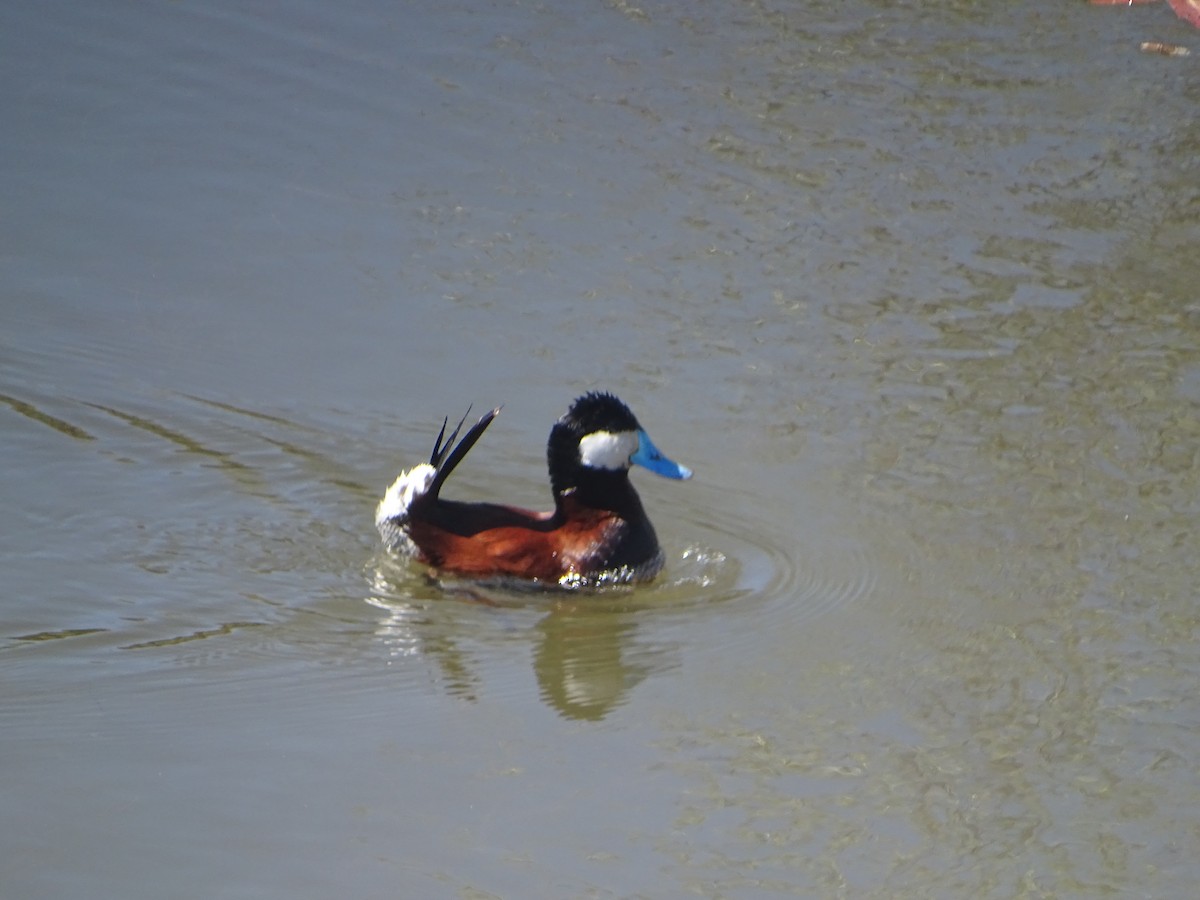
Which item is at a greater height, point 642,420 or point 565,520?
point 642,420

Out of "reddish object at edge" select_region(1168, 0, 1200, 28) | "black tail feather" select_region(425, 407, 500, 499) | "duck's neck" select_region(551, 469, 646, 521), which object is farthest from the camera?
"reddish object at edge" select_region(1168, 0, 1200, 28)

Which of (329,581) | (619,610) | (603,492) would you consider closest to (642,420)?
(603,492)

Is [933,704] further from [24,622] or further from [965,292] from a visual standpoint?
[965,292]

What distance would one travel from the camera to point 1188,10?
11.1m

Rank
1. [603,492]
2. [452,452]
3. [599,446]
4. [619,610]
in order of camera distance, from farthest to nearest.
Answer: [452,452] → [603,492] → [599,446] → [619,610]

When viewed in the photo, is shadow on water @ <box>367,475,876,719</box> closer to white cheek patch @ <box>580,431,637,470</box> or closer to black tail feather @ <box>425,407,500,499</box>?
black tail feather @ <box>425,407,500,499</box>

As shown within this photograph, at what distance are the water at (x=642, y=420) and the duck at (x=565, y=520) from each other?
6.4 inches

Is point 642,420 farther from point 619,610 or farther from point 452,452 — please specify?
point 619,610

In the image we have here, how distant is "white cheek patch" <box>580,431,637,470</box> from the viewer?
6.22 m

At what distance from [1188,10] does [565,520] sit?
22.1 ft

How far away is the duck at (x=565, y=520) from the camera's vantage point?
6195mm

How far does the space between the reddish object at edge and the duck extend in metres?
6.37

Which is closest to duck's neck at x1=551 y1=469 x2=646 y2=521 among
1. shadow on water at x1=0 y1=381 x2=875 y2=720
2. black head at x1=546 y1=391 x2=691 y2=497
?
black head at x1=546 y1=391 x2=691 y2=497

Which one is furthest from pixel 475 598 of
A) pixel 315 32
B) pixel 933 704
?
pixel 315 32
